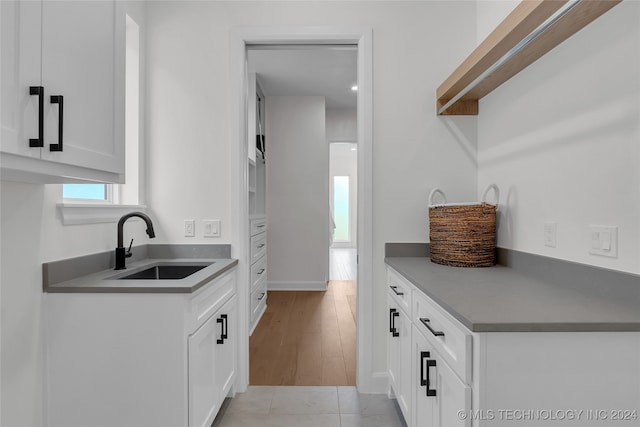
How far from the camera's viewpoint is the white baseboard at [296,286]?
5.22m

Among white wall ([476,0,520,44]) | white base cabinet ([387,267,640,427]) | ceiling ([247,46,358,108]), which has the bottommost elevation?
white base cabinet ([387,267,640,427])

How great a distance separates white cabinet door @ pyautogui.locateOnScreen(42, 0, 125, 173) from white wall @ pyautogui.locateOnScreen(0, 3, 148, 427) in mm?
336

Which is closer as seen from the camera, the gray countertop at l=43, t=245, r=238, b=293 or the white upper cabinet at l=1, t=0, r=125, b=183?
the white upper cabinet at l=1, t=0, r=125, b=183

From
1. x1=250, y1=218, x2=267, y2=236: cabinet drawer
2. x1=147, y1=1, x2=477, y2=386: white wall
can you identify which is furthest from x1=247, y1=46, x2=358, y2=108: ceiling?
x1=250, y1=218, x2=267, y2=236: cabinet drawer

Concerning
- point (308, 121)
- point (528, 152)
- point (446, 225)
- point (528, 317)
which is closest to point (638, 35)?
point (528, 152)

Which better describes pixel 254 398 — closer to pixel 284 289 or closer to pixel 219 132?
pixel 219 132

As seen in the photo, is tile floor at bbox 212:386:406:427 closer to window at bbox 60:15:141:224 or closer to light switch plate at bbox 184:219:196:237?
light switch plate at bbox 184:219:196:237

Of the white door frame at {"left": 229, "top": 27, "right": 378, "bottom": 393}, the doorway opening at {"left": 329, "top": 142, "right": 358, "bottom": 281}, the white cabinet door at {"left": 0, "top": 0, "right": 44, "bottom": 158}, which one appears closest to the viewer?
the white cabinet door at {"left": 0, "top": 0, "right": 44, "bottom": 158}

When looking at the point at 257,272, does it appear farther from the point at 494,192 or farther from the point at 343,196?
the point at 343,196

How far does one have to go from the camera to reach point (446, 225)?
6.64 ft

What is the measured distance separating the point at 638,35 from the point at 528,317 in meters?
0.93

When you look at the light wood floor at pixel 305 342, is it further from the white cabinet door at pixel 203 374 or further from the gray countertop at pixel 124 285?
the gray countertop at pixel 124 285

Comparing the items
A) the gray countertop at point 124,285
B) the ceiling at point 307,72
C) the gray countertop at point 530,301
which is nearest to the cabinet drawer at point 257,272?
the gray countertop at point 124,285

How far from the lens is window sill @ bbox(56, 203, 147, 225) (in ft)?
5.36
